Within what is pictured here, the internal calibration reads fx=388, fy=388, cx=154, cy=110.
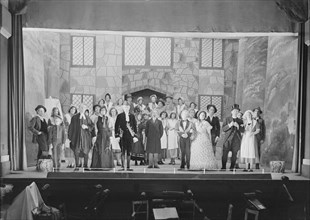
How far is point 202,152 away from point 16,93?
4117 mm

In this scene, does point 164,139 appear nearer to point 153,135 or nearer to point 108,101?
point 153,135

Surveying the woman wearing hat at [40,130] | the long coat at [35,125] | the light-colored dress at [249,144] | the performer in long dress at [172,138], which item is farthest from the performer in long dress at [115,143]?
the light-colored dress at [249,144]

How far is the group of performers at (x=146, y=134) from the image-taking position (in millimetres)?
8242

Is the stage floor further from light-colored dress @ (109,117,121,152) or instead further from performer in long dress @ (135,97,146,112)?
performer in long dress @ (135,97,146,112)

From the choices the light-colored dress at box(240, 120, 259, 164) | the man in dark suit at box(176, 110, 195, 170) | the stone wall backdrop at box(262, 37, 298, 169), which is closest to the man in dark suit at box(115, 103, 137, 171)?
the man in dark suit at box(176, 110, 195, 170)

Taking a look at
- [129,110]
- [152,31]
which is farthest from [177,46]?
[129,110]

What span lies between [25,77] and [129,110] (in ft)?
7.60

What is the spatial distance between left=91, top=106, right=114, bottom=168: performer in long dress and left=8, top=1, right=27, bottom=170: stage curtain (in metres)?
1.50

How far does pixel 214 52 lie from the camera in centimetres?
862

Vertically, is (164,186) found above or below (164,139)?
below

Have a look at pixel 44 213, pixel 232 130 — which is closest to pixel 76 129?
pixel 44 213

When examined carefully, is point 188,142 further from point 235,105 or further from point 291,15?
point 291,15

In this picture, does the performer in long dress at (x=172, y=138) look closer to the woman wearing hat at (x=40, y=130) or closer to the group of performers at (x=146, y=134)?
the group of performers at (x=146, y=134)

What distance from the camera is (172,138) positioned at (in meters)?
8.34
